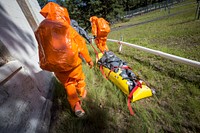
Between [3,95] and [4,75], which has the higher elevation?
[4,75]

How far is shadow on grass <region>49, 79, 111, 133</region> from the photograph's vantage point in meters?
1.72

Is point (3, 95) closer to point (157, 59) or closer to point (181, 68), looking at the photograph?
point (181, 68)

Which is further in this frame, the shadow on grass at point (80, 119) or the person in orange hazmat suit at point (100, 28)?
the person in orange hazmat suit at point (100, 28)

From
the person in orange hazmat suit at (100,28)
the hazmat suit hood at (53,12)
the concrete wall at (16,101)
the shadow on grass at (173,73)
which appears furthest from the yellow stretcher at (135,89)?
the person in orange hazmat suit at (100,28)

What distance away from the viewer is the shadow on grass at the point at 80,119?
1720 mm

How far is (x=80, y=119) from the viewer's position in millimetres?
1876

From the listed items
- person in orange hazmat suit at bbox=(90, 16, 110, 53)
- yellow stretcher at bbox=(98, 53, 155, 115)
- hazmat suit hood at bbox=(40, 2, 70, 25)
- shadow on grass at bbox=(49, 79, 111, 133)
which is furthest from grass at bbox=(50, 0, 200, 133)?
person in orange hazmat suit at bbox=(90, 16, 110, 53)

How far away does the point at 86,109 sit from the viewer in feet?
6.68

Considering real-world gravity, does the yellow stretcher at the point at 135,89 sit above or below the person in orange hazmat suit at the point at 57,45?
below

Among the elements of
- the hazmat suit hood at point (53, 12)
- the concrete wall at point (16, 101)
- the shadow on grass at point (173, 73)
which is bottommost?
the shadow on grass at point (173, 73)

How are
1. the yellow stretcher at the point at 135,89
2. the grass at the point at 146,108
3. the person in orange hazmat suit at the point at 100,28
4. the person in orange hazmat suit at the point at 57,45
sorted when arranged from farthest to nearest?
the person in orange hazmat suit at the point at 100,28 → the yellow stretcher at the point at 135,89 → the grass at the point at 146,108 → the person in orange hazmat suit at the point at 57,45

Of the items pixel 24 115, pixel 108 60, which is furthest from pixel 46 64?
pixel 108 60

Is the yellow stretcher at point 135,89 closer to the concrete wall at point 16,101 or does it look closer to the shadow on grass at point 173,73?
the shadow on grass at point 173,73

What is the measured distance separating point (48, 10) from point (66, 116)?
247 centimetres
